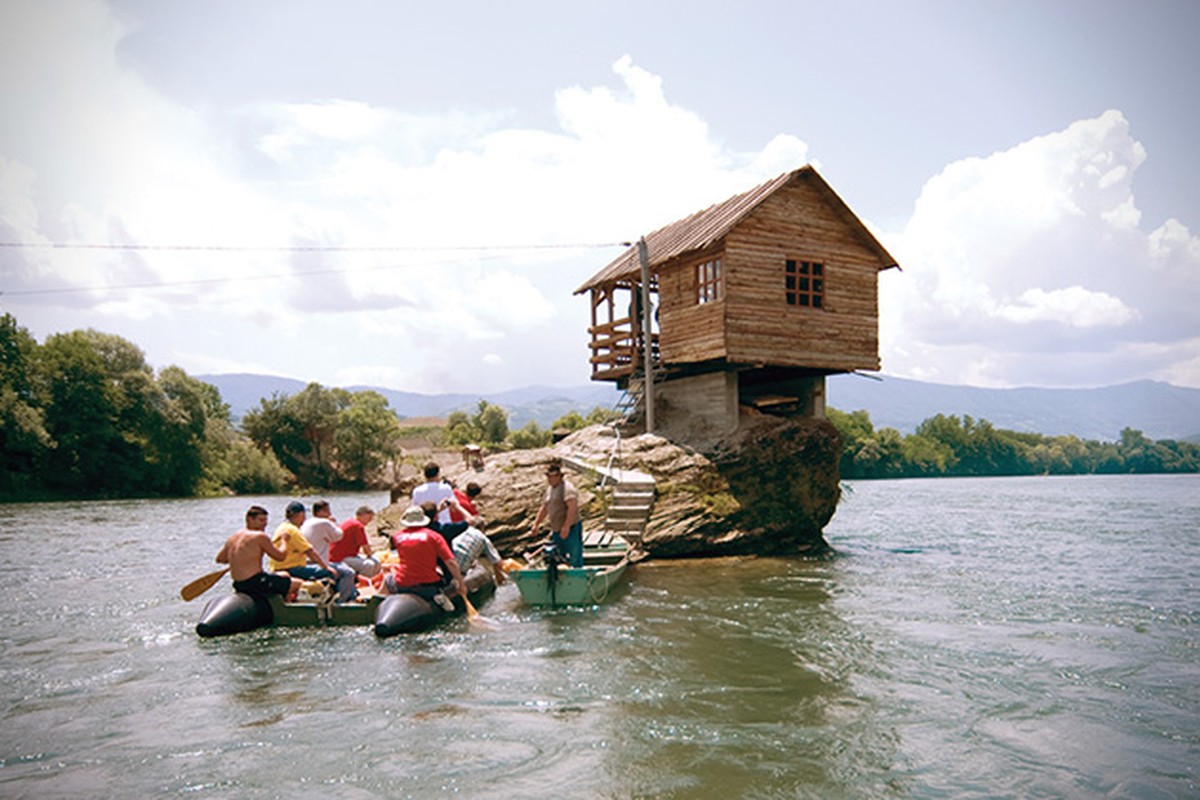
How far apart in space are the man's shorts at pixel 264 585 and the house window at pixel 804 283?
1620 cm

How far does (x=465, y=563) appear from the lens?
15.2 m

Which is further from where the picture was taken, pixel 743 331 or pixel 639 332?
pixel 639 332

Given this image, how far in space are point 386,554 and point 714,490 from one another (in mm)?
9392

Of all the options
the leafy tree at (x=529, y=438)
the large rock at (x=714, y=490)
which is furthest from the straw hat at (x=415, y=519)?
the leafy tree at (x=529, y=438)

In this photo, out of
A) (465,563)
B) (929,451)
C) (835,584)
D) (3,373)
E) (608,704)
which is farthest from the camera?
(929,451)

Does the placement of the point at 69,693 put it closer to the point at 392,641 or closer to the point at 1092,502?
the point at 392,641

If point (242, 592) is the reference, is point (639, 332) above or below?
above

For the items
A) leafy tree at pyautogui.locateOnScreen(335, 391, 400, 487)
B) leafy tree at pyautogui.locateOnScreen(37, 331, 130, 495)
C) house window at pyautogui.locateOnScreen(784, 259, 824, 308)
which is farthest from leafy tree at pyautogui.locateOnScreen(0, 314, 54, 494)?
house window at pyautogui.locateOnScreen(784, 259, 824, 308)

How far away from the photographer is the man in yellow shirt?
13.7 m

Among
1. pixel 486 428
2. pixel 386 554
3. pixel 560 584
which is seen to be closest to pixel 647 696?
pixel 560 584

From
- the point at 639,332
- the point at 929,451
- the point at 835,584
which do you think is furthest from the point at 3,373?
the point at 929,451

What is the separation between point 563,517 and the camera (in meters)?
15.1

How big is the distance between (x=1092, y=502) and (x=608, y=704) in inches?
2141

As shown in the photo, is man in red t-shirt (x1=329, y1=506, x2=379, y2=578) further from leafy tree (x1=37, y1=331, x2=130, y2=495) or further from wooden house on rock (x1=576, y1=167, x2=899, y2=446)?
leafy tree (x1=37, y1=331, x2=130, y2=495)
